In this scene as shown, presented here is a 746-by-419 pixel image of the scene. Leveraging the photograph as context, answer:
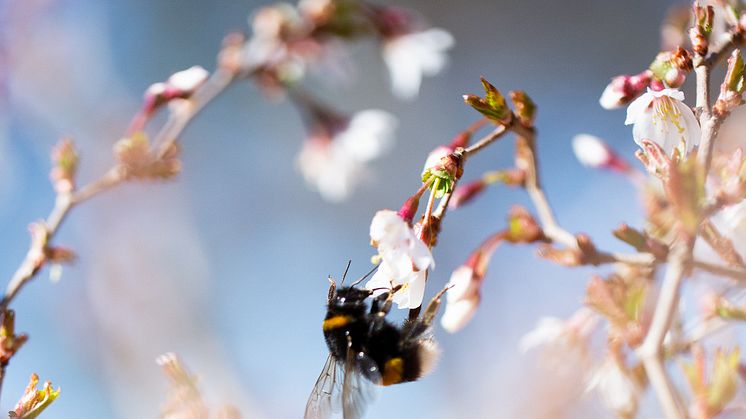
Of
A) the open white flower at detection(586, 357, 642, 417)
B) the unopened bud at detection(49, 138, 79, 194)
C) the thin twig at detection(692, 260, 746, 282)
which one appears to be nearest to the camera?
the thin twig at detection(692, 260, 746, 282)

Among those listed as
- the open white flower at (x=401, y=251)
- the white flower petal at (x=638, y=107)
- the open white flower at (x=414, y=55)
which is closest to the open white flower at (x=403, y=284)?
the open white flower at (x=401, y=251)

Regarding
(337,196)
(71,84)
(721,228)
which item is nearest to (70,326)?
(71,84)

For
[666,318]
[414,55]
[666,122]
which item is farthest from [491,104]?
[414,55]

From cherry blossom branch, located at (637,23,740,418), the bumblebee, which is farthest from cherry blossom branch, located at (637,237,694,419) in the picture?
the bumblebee

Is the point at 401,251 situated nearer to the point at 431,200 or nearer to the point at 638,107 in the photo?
the point at 431,200

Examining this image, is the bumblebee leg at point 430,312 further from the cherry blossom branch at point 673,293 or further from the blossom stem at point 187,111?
the blossom stem at point 187,111

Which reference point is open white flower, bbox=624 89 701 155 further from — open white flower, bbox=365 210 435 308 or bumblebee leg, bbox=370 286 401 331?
bumblebee leg, bbox=370 286 401 331
